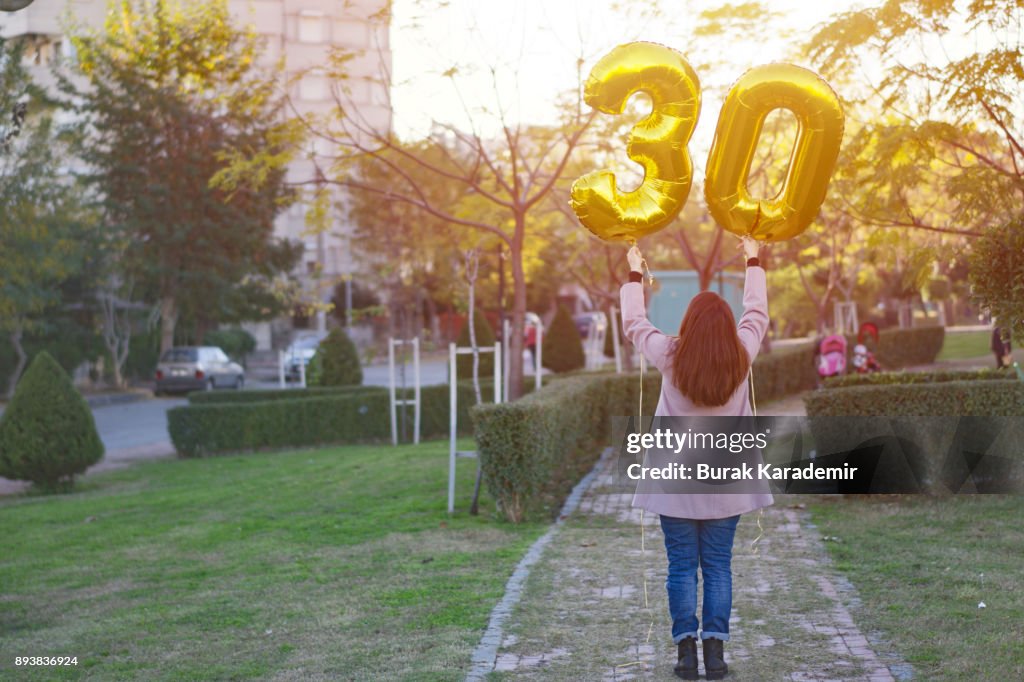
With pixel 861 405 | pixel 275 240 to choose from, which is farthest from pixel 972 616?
pixel 275 240

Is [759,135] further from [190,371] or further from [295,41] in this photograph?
[295,41]

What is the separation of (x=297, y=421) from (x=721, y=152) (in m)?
13.9

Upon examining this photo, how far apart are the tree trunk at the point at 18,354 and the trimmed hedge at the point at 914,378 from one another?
25171 mm

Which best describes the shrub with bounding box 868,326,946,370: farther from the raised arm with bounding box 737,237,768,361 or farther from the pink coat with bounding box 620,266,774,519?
the pink coat with bounding box 620,266,774,519

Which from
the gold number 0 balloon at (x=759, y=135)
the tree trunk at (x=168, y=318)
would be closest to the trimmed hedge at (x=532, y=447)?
the gold number 0 balloon at (x=759, y=135)

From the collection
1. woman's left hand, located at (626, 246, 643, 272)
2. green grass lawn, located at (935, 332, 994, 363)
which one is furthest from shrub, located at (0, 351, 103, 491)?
green grass lawn, located at (935, 332, 994, 363)

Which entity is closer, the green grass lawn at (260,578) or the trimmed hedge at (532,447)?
the green grass lawn at (260,578)

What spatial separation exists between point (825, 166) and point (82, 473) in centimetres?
1163

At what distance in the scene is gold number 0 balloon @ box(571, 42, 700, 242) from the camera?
6.49 meters

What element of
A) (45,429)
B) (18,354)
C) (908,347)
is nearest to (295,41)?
(18,354)

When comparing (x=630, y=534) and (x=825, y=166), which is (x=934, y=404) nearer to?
(x=630, y=534)

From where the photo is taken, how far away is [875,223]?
1156 centimetres

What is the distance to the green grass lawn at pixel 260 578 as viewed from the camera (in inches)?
235

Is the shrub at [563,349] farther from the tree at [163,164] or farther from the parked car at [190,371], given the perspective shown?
the parked car at [190,371]
